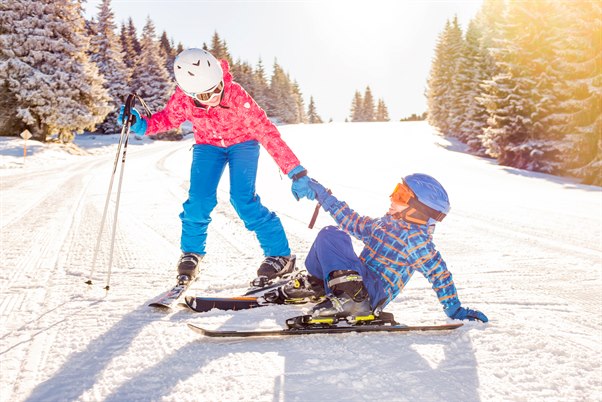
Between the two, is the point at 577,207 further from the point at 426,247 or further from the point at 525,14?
the point at 525,14

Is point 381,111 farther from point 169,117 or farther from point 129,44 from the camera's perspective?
point 169,117

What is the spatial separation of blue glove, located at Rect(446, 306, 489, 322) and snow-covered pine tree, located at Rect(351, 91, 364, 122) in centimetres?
9411

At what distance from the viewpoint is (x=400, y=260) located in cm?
282

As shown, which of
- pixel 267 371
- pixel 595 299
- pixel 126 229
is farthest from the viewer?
pixel 126 229

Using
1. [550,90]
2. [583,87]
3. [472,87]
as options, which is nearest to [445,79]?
[472,87]

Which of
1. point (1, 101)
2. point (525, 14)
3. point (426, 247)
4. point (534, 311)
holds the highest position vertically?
point (525, 14)

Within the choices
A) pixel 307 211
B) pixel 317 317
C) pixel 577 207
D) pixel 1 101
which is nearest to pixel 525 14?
pixel 577 207

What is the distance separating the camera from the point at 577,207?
27.3 ft

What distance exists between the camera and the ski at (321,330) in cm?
248

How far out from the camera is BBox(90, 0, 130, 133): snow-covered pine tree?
40844 millimetres

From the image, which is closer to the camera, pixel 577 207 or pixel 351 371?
pixel 351 371

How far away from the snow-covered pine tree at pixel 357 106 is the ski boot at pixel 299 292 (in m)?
93.9

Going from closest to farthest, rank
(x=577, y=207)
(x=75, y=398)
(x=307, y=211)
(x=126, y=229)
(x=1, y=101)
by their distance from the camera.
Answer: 1. (x=75, y=398)
2. (x=126, y=229)
3. (x=307, y=211)
4. (x=577, y=207)
5. (x=1, y=101)

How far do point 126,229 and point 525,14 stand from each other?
20.8m
